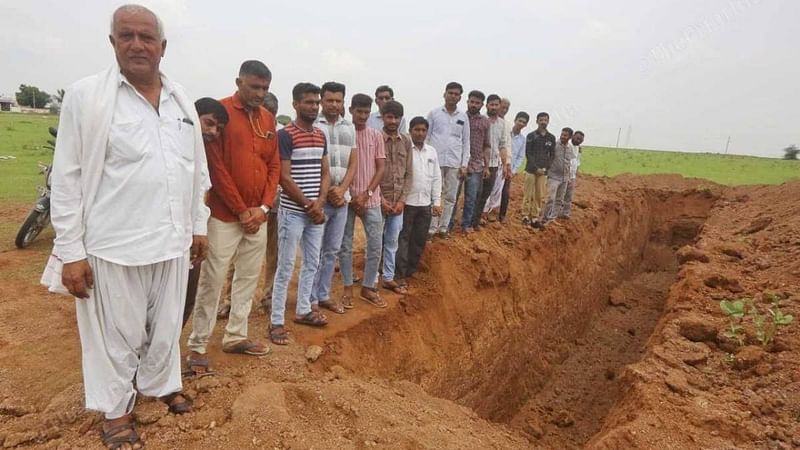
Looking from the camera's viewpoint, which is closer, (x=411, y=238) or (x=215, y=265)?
(x=215, y=265)

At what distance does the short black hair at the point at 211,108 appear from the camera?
3.11m

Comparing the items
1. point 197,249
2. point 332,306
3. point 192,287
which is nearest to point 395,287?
point 332,306

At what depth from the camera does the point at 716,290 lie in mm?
5531

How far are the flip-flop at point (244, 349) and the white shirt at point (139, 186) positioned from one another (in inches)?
56.9

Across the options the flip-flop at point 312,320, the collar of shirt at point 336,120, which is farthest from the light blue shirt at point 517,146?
the flip-flop at point 312,320

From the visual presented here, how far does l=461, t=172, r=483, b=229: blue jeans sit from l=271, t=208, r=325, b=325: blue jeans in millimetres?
3193

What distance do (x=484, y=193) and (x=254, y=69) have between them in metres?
4.65

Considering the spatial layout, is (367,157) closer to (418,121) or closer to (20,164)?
(418,121)

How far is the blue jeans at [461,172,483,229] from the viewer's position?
6812 millimetres

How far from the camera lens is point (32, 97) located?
47062 mm

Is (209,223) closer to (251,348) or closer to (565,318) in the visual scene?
(251,348)

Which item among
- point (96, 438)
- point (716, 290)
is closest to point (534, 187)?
point (716, 290)

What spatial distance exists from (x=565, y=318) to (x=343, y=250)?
552 cm

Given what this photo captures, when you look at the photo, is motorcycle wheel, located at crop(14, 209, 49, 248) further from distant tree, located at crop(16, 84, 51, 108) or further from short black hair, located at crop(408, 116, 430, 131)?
distant tree, located at crop(16, 84, 51, 108)
